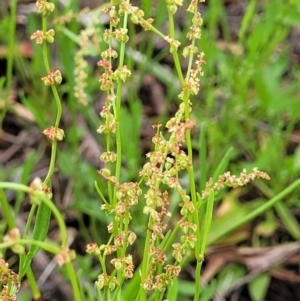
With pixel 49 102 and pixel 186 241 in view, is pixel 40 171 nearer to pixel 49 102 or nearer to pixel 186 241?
pixel 49 102

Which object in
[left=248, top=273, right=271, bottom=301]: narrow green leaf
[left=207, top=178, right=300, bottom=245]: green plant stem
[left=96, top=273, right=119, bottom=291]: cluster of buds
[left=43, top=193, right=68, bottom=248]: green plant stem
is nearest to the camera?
[left=43, top=193, right=68, bottom=248]: green plant stem

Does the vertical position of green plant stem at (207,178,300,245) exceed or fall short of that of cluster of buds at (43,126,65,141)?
it falls short

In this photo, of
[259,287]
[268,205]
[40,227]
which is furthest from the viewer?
[259,287]

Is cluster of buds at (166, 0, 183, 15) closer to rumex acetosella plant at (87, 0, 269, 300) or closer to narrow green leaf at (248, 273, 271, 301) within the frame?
rumex acetosella plant at (87, 0, 269, 300)

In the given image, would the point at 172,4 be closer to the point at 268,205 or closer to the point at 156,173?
the point at 156,173

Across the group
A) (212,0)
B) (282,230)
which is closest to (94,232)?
(282,230)

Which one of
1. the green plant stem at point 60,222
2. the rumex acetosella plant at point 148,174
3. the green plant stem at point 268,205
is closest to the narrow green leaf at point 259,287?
the green plant stem at point 268,205

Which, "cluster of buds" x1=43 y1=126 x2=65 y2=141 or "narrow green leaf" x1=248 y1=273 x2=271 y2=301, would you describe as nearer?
"cluster of buds" x1=43 y1=126 x2=65 y2=141

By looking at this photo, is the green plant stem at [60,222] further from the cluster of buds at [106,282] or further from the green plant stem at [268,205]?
the green plant stem at [268,205]

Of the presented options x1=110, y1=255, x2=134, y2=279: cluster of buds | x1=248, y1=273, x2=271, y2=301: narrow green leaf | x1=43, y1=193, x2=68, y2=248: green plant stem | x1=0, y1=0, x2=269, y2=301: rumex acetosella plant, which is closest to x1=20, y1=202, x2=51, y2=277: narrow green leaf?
x1=0, y1=0, x2=269, y2=301: rumex acetosella plant

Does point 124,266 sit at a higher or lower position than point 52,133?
lower

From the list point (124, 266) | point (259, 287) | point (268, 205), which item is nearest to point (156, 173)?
point (124, 266)

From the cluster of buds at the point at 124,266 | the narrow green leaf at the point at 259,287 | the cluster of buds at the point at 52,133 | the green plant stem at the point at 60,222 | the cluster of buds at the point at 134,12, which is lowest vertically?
the narrow green leaf at the point at 259,287
